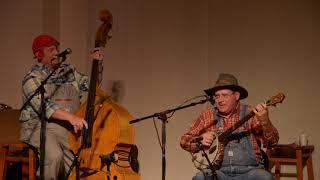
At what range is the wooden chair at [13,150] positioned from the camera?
4578mm

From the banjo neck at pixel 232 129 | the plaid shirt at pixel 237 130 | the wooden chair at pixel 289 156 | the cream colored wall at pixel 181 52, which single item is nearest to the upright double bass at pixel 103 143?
the plaid shirt at pixel 237 130

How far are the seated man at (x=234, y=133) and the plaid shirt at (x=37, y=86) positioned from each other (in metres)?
1.13

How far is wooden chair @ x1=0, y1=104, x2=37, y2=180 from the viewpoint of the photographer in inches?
180

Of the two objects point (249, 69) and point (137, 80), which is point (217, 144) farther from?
point (137, 80)

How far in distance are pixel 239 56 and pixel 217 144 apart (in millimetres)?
1967

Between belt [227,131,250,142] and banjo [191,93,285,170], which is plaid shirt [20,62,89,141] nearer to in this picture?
banjo [191,93,285,170]

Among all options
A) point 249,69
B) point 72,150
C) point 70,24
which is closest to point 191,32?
point 249,69

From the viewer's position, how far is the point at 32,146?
163 inches

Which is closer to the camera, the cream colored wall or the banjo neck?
the banjo neck

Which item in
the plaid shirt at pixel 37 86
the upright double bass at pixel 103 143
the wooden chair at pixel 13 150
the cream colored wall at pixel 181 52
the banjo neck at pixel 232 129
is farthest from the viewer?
the cream colored wall at pixel 181 52

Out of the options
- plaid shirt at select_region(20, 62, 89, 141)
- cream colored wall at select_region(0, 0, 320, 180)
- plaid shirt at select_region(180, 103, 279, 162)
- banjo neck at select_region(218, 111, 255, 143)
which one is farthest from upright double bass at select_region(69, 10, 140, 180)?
cream colored wall at select_region(0, 0, 320, 180)

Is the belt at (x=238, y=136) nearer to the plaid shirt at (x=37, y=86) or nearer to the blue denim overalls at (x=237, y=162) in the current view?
the blue denim overalls at (x=237, y=162)

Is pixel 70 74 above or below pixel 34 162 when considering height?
above

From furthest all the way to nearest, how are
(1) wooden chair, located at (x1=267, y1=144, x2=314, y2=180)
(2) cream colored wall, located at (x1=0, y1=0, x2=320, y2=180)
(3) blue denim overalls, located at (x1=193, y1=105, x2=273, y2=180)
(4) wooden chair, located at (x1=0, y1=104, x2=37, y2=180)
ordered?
(2) cream colored wall, located at (x1=0, y1=0, x2=320, y2=180), (1) wooden chair, located at (x1=267, y1=144, x2=314, y2=180), (4) wooden chair, located at (x1=0, y1=104, x2=37, y2=180), (3) blue denim overalls, located at (x1=193, y1=105, x2=273, y2=180)
